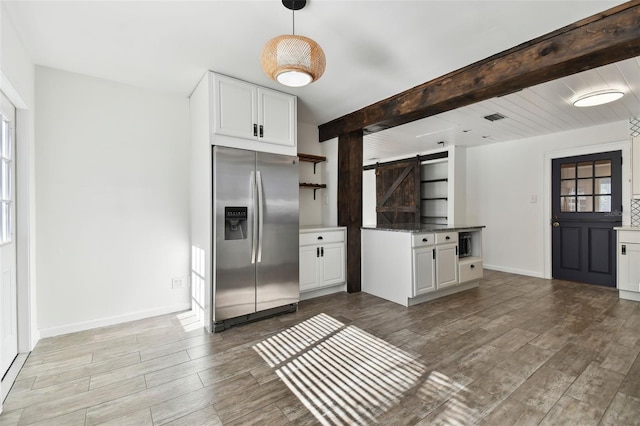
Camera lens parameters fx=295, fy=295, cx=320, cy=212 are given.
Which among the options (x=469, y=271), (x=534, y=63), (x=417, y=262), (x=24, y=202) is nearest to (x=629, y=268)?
(x=469, y=271)

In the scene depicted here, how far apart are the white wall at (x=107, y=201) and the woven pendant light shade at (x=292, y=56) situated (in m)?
1.98

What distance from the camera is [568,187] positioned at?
15.7 ft

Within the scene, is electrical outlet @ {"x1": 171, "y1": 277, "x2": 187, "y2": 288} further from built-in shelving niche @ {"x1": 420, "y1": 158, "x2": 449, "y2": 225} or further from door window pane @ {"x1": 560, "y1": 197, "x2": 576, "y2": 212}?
door window pane @ {"x1": 560, "y1": 197, "x2": 576, "y2": 212}

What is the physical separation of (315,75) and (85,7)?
1596 mm

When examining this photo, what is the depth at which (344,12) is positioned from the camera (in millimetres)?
1958

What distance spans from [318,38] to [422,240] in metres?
2.49

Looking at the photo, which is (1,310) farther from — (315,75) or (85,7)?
(315,75)

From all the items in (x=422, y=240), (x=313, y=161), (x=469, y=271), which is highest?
(x=313, y=161)

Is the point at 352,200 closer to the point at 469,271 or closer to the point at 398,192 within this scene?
the point at 469,271

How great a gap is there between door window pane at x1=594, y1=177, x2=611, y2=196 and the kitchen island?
6.37 feet

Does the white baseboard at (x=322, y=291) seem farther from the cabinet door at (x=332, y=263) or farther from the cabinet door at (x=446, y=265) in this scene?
the cabinet door at (x=446, y=265)

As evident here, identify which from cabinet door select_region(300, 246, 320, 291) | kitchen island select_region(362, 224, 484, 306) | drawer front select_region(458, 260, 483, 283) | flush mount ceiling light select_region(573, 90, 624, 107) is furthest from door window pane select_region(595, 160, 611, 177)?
cabinet door select_region(300, 246, 320, 291)

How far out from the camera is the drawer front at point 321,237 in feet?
12.0

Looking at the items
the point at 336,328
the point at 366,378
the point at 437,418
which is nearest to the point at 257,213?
the point at 336,328
